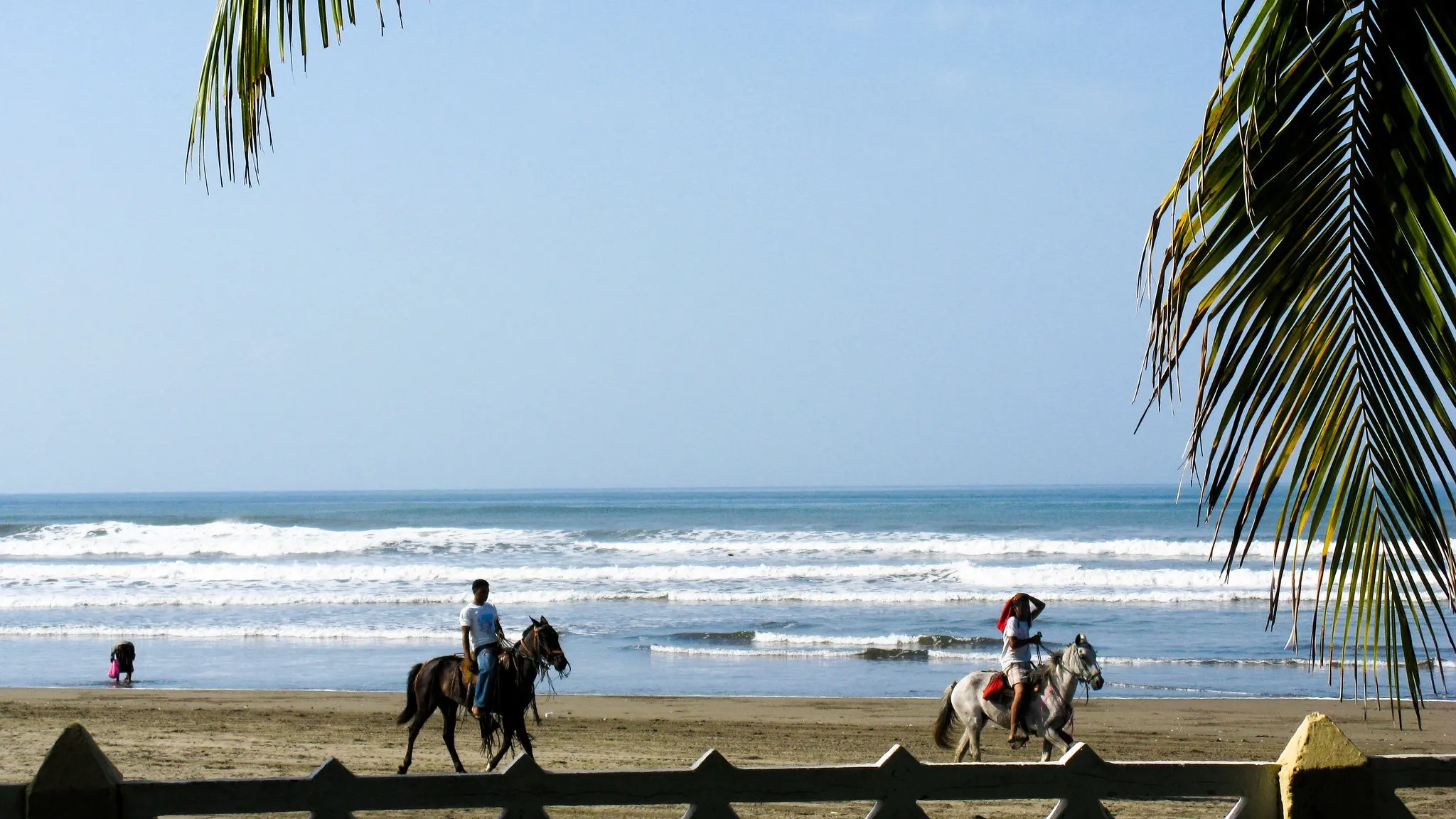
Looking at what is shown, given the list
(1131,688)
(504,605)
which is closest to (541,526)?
(504,605)

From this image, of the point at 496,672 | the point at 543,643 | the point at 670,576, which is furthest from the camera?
the point at 670,576

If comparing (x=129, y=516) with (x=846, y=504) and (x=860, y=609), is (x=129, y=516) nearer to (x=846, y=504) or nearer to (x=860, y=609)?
(x=846, y=504)

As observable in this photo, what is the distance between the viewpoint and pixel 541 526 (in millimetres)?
67062

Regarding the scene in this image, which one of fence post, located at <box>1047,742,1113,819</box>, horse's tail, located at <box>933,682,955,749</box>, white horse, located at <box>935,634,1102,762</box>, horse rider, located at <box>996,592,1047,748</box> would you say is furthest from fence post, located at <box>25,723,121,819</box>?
horse's tail, located at <box>933,682,955,749</box>

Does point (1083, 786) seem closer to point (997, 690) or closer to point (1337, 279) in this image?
point (1337, 279)

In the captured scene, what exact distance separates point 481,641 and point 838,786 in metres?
7.60

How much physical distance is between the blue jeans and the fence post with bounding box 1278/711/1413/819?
312 inches

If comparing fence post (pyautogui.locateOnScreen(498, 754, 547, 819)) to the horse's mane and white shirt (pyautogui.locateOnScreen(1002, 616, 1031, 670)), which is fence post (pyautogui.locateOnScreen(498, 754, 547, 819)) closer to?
white shirt (pyautogui.locateOnScreen(1002, 616, 1031, 670))

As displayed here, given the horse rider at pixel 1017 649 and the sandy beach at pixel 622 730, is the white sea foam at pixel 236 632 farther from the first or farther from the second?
the horse rider at pixel 1017 649

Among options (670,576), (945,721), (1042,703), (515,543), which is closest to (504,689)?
(945,721)

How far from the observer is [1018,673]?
10805 mm

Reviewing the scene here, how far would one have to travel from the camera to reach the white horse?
10.6 metres

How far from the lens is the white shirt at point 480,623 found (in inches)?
403

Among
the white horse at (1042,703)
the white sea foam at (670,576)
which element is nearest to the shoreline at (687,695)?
the white horse at (1042,703)
